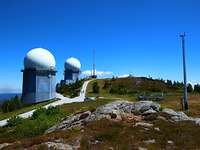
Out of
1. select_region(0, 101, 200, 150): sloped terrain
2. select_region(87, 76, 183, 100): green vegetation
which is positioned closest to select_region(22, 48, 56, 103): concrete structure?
select_region(87, 76, 183, 100): green vegetation

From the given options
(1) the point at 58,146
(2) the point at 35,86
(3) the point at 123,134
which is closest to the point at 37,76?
(2) the point at 35,86

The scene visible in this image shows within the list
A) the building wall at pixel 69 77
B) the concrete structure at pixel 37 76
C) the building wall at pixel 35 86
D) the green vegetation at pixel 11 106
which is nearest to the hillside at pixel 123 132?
the green vegetation at pixel 11 106

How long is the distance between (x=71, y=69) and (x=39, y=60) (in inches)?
2090

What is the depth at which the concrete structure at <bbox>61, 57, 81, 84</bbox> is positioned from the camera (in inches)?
5133

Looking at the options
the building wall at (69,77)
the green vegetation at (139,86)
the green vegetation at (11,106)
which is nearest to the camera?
the green vegetation at (11,106)

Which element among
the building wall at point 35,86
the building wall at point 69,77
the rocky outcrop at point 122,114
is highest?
the building wall at point 69,77

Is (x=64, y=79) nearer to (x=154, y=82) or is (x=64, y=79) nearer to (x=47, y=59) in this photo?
(x=154, y=82)

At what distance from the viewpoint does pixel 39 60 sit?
255ft

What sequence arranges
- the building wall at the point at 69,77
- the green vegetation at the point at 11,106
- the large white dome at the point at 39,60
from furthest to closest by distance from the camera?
the building wall at the point at 69,77, the large white dome at the point at 39,60, the green vegetation at the point at 11,106

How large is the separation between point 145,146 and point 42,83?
61508mm

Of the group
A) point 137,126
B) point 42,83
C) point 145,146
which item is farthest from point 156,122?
point 42,83

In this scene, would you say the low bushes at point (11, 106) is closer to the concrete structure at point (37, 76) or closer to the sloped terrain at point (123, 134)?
the concrete structure at point (37, 76)

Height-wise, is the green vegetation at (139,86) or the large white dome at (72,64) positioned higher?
the large white dome at (72,64)

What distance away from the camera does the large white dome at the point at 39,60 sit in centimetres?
7756
